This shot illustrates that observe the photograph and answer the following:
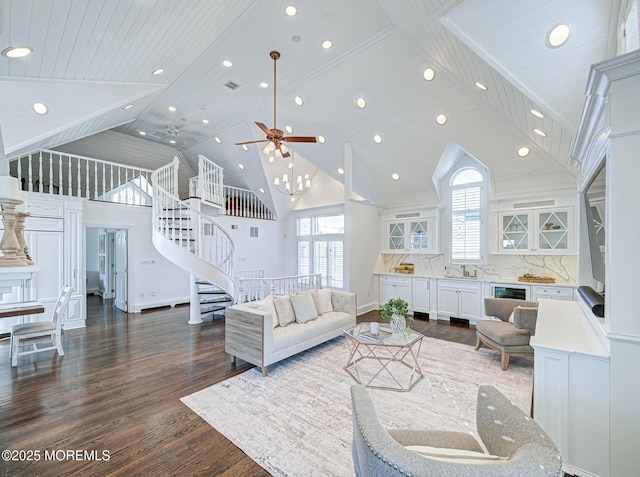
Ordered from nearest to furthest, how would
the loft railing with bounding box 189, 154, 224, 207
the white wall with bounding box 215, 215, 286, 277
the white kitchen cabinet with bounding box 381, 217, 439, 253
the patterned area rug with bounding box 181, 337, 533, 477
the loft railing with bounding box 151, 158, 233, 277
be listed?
1. the patterned area rug with bounding box 181, 337, 533, 477
2. the loft railing with bounding box 151, 158, 233, 277
3. the white kitchen cabinet with bounding box 381, 217, 439, 253
4. the loft railing with bounding box 189, 154, 224, 207
5. the white wall with bounding box 215, 215, 286, 277

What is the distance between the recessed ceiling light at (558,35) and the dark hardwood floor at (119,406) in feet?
13.2

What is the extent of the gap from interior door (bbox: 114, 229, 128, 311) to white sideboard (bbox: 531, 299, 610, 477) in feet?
26.1

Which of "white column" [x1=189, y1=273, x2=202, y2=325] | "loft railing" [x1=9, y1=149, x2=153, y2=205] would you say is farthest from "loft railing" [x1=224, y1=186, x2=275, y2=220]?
"white column" [x1=189, y1=273, x2=202, y2=325]

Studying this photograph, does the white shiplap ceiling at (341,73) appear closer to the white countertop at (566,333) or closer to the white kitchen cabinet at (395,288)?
the white kitchen cabinet at (395,288)

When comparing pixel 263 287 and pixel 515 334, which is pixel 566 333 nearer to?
pixel 515 334

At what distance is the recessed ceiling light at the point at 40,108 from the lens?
3.53m

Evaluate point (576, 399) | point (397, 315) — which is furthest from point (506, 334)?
point (576, 399)

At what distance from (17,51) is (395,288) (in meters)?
6.86

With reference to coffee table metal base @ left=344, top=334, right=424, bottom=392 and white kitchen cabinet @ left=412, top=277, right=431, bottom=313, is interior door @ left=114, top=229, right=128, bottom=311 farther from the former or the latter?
white kitchen cabinet @ left=412, top=277, right=431, bottom=313

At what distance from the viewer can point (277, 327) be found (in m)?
4.03

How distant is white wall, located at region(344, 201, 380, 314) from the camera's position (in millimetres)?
6230

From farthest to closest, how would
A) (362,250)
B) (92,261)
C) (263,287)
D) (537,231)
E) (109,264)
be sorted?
(92,261)
(109,264)
(362,250)
(263,287)
(537,231)

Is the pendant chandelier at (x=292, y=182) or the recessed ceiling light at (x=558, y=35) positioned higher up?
the recessed ceiling light at (x=558, y=35)

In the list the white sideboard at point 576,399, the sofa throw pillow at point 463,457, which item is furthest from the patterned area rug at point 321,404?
the sofa throw pillow at point 463,457
